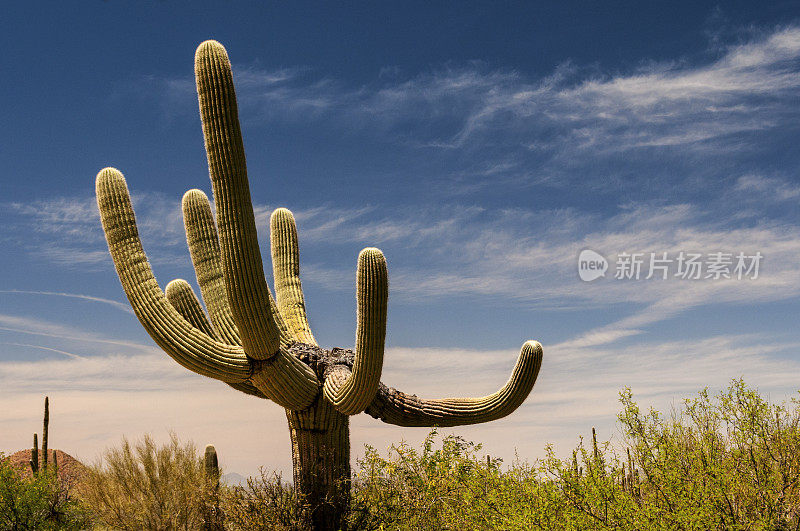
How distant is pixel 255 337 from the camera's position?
9734 mm

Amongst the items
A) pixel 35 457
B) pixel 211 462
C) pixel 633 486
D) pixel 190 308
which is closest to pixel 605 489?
pixel 633 486

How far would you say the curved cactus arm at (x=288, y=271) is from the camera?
13375 millimetres

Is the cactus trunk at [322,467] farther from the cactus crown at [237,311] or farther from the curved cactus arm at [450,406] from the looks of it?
the curved cactus arm at [450,406]

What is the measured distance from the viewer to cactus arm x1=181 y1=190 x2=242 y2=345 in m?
11.5

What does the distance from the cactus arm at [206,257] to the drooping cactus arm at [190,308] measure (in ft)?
0.55

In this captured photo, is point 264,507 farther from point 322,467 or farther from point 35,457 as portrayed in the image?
point 35,457

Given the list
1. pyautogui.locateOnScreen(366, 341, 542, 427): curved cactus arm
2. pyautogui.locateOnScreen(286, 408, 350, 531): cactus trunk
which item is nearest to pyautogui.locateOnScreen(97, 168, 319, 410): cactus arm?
pyautogui.locateOnScreen(286, 408, 350, 531): cactus trunk

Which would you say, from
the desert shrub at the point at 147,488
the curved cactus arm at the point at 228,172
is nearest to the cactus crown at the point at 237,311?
the curved cactus arm at the point at 228,172

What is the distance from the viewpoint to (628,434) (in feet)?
35.2

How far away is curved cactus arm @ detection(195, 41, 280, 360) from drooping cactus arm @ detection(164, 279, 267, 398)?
2149 mm

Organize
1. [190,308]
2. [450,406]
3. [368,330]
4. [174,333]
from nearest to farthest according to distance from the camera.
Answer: [368,330] < [174,333] < [450,406] < [190,308]

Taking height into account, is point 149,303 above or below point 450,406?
above

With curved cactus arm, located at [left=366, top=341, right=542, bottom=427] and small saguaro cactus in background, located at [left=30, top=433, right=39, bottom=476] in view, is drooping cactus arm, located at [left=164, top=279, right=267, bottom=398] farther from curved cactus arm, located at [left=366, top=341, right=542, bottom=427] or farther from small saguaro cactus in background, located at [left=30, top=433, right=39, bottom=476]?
small saguaro cactus in background, located at [left=30, top=433, right=39, bottom=476]

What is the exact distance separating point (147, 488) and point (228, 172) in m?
10.0
